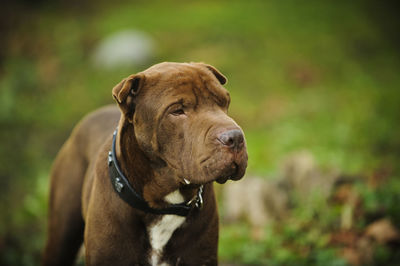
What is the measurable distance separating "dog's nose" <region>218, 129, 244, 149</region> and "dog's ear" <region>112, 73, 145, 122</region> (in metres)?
0.67

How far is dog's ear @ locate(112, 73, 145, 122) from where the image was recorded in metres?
2.71

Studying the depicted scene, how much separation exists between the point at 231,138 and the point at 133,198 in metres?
0.84

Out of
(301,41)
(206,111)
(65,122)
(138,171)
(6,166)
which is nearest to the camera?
(206,111)

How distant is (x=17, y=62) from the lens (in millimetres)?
12172

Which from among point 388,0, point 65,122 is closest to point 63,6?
point 65,122

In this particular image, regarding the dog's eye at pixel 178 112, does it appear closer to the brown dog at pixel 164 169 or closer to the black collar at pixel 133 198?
the brown dog at pixel 164 169

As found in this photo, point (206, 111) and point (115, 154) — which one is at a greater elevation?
point (206, 111)

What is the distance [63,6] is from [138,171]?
1464cm

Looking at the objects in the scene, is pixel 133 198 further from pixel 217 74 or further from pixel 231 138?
pixel 217 74

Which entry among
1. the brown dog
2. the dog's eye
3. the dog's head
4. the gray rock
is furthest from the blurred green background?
the dog's eye

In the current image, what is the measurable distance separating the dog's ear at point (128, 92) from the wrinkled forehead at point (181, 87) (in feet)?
0.20

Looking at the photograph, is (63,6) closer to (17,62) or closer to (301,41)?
(17,62)

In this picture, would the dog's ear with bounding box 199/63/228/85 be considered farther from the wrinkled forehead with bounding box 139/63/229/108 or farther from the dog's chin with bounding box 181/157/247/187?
the dog's chin with bounding box 181/157/247/187

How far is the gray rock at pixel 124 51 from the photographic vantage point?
1165 centimetres
